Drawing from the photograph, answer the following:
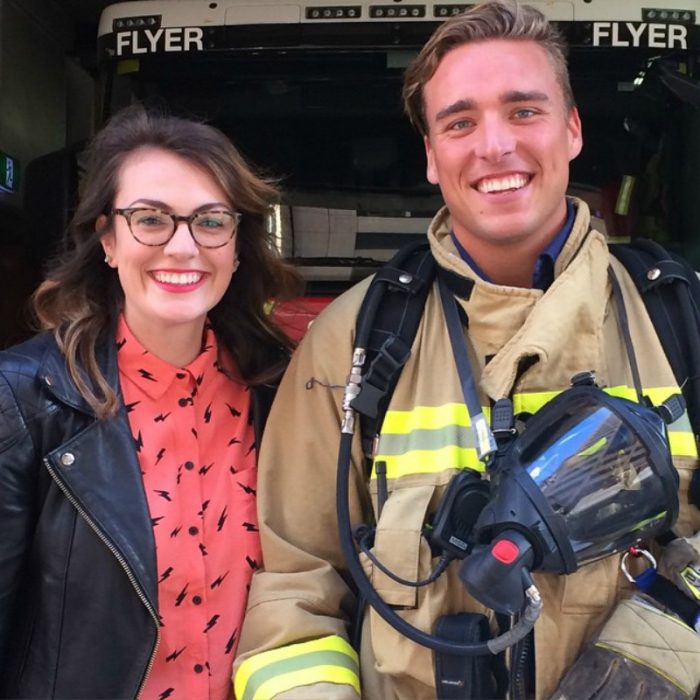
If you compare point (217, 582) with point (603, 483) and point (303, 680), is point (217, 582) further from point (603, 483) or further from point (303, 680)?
point (603, 483)

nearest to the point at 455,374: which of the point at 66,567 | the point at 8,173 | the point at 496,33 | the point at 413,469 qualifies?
the point at 413,469

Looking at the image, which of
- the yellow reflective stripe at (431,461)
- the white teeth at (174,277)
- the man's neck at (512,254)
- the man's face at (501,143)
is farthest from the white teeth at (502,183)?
the white teeth at (174,277)

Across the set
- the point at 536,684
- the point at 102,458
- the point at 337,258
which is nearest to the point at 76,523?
the point at 102,458

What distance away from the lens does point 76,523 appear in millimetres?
1852

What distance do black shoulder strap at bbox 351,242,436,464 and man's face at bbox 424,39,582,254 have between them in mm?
151

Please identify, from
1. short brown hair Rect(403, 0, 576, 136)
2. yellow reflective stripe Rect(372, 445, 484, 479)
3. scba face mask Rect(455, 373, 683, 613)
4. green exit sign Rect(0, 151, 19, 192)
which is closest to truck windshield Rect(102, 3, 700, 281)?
green exit sign Rect(0, 151, 19, 192)

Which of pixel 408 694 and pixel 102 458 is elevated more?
pixel 102 458

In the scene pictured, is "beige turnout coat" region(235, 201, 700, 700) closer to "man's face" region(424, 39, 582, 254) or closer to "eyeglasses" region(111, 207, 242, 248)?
"man's face" region(424, 39, 582, 254)

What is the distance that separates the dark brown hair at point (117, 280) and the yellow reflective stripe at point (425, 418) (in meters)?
0.45

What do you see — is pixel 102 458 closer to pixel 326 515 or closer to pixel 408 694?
pixel 326 515

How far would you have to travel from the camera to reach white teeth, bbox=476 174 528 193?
1.93 m

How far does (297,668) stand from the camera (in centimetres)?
179

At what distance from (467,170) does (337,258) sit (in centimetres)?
199

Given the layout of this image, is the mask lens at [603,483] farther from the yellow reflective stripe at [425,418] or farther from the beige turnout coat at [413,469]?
the yellow reflective stripe at [425,418]
